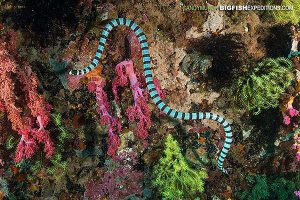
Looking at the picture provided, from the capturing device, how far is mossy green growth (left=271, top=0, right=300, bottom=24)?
700 cm

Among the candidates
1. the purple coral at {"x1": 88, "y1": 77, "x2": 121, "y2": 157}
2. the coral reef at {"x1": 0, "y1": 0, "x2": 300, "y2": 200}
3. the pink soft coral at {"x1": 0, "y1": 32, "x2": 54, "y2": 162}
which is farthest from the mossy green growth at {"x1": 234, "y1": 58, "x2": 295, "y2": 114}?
the pink soft coral at {"x1": 0, "y1": 32, "x2": 54, "y2": 162}

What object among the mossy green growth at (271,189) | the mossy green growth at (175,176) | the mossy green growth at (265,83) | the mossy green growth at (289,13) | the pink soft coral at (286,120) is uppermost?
the mossy green growth at (289,13)

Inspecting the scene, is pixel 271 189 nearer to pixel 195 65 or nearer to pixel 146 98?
pixel 195 65

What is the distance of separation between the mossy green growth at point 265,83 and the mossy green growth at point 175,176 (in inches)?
71.1

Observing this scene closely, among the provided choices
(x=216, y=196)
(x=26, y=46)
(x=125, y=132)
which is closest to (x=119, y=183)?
(x=125, y=132)

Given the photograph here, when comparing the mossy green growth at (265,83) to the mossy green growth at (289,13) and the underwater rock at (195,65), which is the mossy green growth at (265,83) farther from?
the mossy green growth at (289,13)

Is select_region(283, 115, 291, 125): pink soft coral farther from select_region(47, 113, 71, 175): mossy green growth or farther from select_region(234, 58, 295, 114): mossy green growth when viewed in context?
select_region(47, 113, 71, 175): mossy green growth

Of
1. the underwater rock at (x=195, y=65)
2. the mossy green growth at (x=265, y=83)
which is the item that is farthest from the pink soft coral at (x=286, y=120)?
the underwater rock at (x=195, y=65)

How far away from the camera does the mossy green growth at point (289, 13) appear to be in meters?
7.00

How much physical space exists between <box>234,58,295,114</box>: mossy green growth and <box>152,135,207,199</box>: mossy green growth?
1805mm

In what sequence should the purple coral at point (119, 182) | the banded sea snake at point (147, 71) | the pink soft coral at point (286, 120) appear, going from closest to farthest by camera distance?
the banded sea snake at point (147, 71), the pink soft coral at point (286, 120), the purple coral at point (119, 182)

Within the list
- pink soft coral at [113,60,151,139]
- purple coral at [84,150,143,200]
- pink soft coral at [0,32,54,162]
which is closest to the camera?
pink soft coral at [0,32,54,162]

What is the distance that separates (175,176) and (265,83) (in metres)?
2.63

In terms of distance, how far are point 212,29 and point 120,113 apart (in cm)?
269
